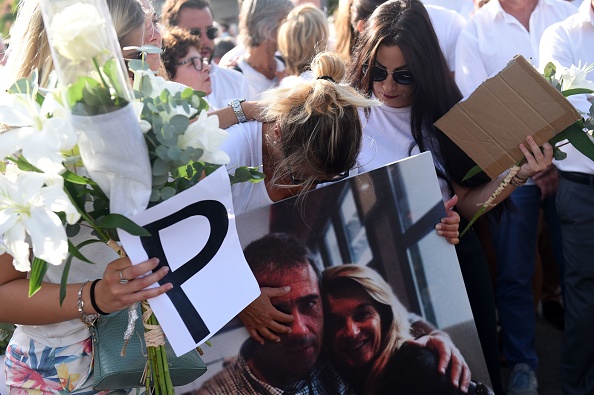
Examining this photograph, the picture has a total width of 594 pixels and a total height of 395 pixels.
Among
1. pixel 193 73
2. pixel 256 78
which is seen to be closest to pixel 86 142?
pixel 193 73

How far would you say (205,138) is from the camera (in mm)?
1603

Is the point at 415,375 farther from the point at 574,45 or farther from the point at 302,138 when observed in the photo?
the point at 574,45

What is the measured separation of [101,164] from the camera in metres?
1.53

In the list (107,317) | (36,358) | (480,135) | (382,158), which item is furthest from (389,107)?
(36,358)

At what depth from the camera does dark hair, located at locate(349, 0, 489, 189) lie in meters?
2.66

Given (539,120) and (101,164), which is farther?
(539,120)

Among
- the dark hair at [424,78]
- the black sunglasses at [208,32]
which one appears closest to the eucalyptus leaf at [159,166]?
the dark hair at [424,78]

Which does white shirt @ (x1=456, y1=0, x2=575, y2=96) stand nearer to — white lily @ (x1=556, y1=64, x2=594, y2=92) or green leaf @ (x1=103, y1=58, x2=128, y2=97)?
white lily @ (x1=556, y1=64, x2=594, y2=92)

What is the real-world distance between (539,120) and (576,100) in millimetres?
763

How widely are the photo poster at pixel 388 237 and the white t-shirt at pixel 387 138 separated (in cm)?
41

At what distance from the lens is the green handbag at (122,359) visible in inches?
72.6

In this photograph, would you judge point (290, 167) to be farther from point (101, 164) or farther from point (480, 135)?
point (101, 164)

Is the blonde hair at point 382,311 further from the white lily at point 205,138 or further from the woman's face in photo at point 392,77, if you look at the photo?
the woman's face in photo at point 392,77

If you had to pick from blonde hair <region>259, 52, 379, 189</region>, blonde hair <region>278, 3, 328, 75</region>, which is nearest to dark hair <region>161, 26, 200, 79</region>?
blonde hair <region>278, 3, 328, 75</region>
